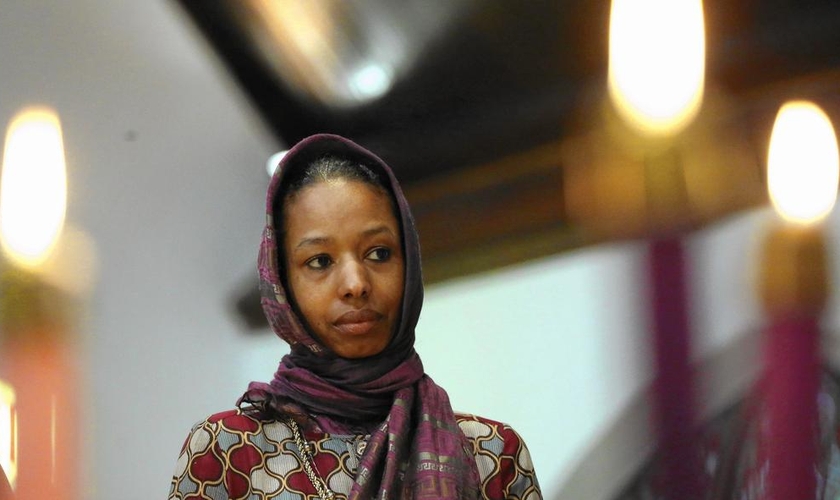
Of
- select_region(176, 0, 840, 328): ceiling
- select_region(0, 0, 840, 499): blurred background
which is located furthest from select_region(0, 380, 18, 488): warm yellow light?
A: select_region(176, 0, 840, 328): ceiling

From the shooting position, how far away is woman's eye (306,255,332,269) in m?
1.46

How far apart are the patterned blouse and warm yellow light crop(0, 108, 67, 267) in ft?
3.72

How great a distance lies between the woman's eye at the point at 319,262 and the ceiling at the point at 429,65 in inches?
39.5

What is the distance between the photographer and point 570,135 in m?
2.44

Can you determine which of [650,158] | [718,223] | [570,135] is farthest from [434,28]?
[718,223]

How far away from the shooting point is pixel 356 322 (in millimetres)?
1443

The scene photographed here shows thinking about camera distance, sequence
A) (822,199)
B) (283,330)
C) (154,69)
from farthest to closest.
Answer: (154,69)
(822,199)
(283,330)

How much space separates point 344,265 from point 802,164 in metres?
1.15

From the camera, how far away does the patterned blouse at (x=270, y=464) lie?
137 cm

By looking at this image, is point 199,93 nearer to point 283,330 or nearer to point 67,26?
point 67,26

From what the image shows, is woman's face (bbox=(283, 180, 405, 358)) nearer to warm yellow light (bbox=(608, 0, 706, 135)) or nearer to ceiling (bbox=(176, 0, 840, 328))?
ceiling (bbox=(176, 0, 840, 328))

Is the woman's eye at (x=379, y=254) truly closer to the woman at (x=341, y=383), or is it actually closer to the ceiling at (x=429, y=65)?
the woman at (x=341, y=383)

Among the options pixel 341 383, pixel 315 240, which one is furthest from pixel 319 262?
pixel 341 383

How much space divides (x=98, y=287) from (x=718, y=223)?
3.86ft
